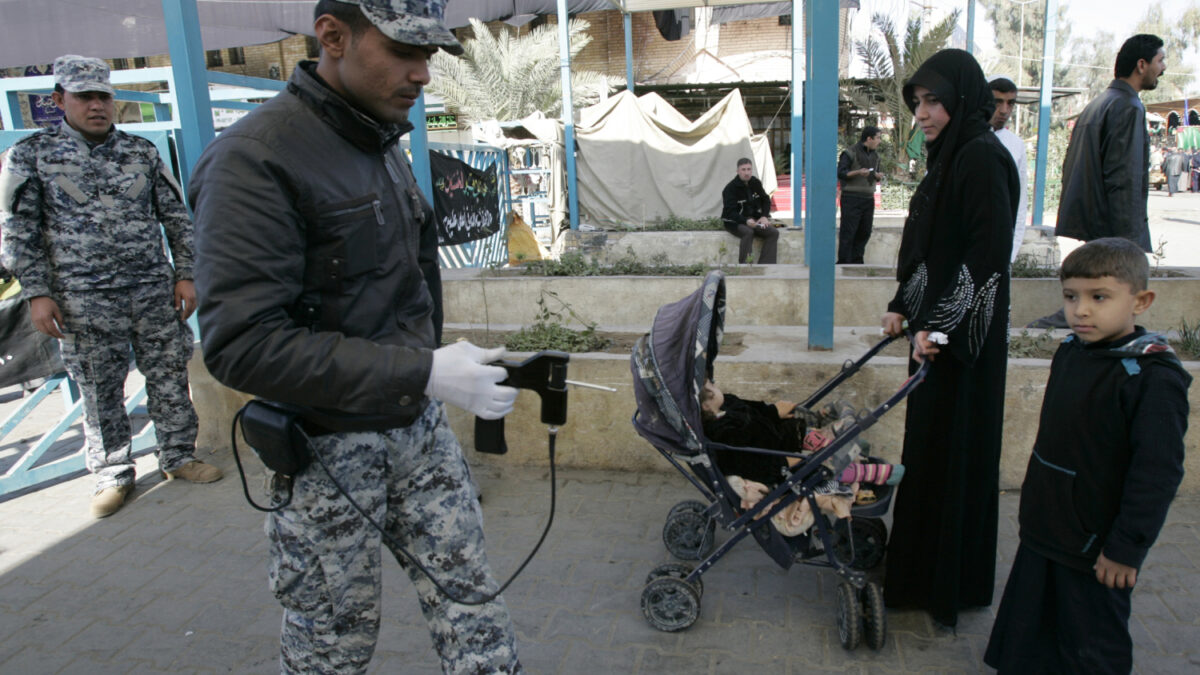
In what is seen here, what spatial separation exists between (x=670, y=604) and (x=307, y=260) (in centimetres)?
198

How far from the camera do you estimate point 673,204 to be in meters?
14.1

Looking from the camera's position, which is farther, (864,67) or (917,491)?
(864,67)

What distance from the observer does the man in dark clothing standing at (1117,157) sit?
15.0 ft

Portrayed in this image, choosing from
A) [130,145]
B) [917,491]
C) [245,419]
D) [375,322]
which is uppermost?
[130,145]

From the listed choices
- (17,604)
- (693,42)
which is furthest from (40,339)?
(693,42)

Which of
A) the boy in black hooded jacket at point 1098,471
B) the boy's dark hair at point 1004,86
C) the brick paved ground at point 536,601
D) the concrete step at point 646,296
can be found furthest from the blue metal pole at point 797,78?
the boy in black hooded jacket at point 1098,471

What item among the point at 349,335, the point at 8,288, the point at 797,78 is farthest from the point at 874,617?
the point at 797,78

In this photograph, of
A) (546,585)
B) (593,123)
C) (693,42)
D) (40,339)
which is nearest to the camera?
(546,585)

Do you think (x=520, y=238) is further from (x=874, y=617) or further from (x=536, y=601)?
(x=874, y=617)

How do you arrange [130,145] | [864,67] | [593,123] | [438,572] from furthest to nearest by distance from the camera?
[864,67] < [593,123] < [130,145] < [438,572]

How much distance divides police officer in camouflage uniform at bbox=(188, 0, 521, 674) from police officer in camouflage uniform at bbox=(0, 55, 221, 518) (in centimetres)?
283

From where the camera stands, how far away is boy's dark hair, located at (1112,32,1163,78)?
14.7 feet

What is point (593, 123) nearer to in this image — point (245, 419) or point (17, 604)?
point (17, 604)

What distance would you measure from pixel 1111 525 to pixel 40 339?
230 inches
